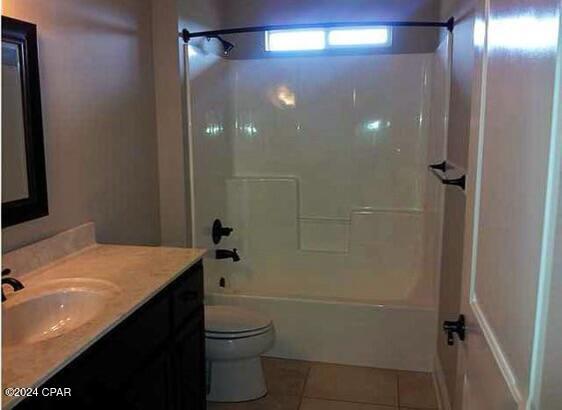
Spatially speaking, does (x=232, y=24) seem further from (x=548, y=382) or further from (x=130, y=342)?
(x=548, y=382)

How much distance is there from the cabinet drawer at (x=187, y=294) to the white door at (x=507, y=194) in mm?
940

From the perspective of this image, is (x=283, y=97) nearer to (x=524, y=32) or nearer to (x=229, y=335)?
(x=229, y=335)

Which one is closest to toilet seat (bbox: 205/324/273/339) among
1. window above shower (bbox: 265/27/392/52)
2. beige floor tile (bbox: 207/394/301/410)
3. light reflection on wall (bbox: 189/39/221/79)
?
beige floor tile (bbox: 207/394/301/410)

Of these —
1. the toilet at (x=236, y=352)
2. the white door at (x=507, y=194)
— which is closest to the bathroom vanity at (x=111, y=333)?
the toilet at (x=236, y=352)

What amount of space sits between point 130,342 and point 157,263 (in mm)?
443

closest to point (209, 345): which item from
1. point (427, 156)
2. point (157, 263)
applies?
point (157, 263)

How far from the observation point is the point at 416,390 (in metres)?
2.62

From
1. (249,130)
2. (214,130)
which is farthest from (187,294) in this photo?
(249,130)

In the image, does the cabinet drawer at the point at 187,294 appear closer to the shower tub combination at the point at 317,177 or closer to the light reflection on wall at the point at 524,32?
the shower tub combination at the point at 317,177

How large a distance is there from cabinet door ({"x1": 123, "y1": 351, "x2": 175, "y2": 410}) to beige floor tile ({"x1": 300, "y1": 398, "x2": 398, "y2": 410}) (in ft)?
3.12

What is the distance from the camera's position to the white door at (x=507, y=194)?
72cm

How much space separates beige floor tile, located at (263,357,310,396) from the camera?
2615mm

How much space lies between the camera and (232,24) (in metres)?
3.47

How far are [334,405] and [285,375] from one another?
376 mm
